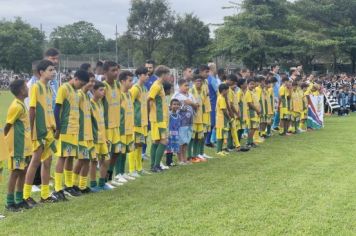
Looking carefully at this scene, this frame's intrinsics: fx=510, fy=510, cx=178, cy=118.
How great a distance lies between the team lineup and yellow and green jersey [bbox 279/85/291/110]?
8.30 ft

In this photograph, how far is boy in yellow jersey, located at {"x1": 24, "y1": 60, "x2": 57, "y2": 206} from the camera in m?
6.56

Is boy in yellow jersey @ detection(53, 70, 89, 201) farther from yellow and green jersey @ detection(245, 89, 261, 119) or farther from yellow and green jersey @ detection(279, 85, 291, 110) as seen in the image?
yellow and green jersey @ detection(279, 85, 291, 110)

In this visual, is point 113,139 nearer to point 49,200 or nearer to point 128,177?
point 128,177

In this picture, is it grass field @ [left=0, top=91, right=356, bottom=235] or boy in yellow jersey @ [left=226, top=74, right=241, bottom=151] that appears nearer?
grass field @ [left=0, top=91, right=356, bottom=235]

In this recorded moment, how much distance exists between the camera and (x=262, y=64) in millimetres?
37406

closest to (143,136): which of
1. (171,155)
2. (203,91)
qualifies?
(171,155)

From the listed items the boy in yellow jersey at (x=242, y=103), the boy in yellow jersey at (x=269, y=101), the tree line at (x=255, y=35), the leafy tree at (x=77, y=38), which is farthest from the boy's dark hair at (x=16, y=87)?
the leafy tree at (x=77, y=38)

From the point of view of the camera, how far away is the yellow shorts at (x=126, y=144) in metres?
8.05

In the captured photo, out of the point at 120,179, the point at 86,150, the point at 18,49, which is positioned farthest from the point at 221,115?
the point at 18,49

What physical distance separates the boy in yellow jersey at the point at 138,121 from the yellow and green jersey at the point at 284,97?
22.3 ft

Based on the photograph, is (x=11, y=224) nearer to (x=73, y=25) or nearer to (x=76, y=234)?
(x=76, y=234)

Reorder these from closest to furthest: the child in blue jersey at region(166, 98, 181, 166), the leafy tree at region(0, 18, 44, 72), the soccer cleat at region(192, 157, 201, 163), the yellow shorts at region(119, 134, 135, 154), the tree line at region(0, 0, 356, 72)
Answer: the yellow shorts at region(119, 134, 135, 154)
the child in blue jersey at region(166, 98, 181, 166)
the soccer cleat at region(192, 157, 201, 163)
the tree line at region(0, 0, 356, 72)
the leafy tree at region(0, 18, 44, 72)

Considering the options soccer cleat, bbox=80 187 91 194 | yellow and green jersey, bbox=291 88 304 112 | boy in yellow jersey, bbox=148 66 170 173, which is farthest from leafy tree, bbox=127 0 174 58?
soccer cleat, bbox=80 187 91 194

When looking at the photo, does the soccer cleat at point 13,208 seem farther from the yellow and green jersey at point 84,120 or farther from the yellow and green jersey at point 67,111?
the yellow and green jersey at point 84,120
